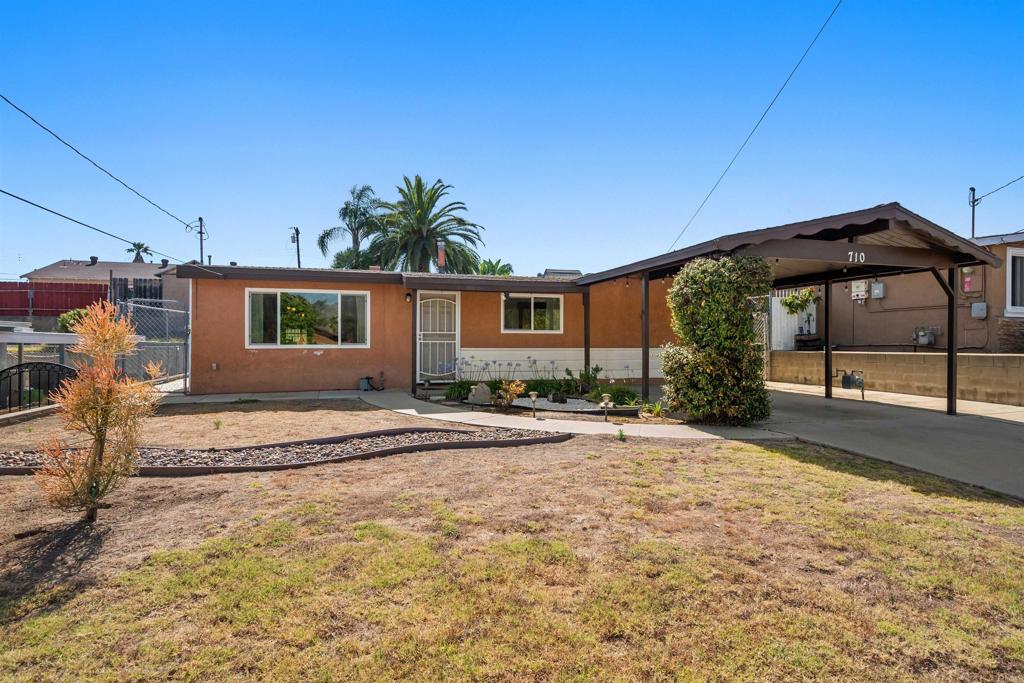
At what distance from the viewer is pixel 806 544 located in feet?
11.4

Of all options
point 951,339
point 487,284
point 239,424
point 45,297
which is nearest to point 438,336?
point 487,284

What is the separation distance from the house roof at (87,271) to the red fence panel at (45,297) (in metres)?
5.45

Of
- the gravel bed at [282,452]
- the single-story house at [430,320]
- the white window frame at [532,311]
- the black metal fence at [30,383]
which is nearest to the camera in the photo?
the gravel bed at [282,452]

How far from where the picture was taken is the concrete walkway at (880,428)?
5.78 metres

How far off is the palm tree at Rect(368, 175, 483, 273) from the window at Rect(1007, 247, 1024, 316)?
69.9 feet

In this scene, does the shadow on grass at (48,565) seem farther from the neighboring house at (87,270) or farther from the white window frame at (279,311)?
the neighboring house at (87,270)

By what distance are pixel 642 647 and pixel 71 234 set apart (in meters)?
18.1

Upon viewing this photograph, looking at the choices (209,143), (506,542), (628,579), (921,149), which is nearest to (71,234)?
(209,143)

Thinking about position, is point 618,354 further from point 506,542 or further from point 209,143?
point 209,143

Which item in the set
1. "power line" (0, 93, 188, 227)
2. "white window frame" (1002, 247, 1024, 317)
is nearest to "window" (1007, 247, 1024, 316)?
"white window frame" (1002, 247, 1024, 317)

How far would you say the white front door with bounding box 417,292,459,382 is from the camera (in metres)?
13.1

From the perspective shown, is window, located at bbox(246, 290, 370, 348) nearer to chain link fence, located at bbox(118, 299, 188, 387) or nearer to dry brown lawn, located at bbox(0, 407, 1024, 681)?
chain link fence, located at bbox(118, 299, 188, 387)

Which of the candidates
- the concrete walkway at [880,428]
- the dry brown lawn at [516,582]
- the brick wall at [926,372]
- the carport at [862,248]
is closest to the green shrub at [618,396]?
the carport at [862,248]

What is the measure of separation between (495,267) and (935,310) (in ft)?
111
